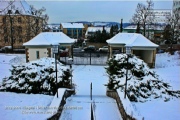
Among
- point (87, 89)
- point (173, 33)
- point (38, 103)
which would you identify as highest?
point (173, 33)

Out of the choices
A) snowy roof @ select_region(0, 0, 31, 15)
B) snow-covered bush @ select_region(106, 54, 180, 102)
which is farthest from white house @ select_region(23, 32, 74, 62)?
snowy roof @ select_region(0, 0, 31, 15)

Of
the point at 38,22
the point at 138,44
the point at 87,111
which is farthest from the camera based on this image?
the point at 38,22

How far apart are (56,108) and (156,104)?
14.0 ft

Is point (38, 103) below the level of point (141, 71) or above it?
below

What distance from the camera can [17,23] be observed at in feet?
127

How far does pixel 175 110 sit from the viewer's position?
284 inches

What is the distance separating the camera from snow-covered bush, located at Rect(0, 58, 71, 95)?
9.05m

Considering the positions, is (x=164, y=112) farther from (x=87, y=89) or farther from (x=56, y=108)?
(x=87, y=89)

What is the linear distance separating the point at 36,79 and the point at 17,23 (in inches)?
1299

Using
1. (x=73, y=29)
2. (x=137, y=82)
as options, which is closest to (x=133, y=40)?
(x=137, y=82)

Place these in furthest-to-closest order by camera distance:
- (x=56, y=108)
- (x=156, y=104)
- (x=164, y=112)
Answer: (x=156, y=104) < (x=164, y=112) < (x=56, y=108)

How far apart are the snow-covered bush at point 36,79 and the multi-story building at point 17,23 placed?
24735 mm

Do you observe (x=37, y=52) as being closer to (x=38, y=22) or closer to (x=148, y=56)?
(x=148, y=56)

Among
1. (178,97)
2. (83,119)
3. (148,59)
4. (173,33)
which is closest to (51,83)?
(83,119)
